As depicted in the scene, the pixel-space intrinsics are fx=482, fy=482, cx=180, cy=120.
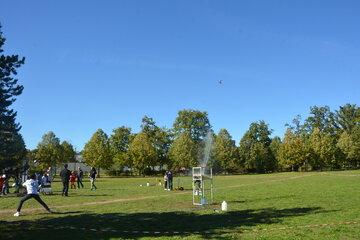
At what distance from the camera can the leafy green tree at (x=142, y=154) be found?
10282 centimetres

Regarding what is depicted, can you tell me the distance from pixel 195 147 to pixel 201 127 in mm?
10133

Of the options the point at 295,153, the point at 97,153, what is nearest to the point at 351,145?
the point at 295,153

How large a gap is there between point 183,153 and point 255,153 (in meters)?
20.1

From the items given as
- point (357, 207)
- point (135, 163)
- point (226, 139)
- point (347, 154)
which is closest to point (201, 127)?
point (226, 139)

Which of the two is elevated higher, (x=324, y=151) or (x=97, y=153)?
(x=97, y=153)

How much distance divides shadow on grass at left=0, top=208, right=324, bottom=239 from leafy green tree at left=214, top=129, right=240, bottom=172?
9040cm

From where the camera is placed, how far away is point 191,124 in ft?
379

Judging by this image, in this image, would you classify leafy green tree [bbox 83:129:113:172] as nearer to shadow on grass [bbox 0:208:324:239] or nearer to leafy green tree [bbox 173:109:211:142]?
leafy green tree [bbox 173:109:211:142]

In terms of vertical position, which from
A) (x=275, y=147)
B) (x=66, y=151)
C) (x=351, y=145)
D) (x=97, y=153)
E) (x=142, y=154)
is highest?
(x=66, y=151)

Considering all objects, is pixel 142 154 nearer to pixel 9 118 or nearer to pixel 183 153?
pixel 183 153

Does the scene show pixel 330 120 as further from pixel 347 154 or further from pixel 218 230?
pixel 218 230

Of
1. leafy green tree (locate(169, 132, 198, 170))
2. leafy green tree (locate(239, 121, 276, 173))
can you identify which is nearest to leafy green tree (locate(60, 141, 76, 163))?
leafy green tree (locate(169, 132, 198, 170))

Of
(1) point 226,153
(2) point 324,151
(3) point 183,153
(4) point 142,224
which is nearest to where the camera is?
(4) point 142,224

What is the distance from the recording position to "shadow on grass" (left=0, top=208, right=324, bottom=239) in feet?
51.1
